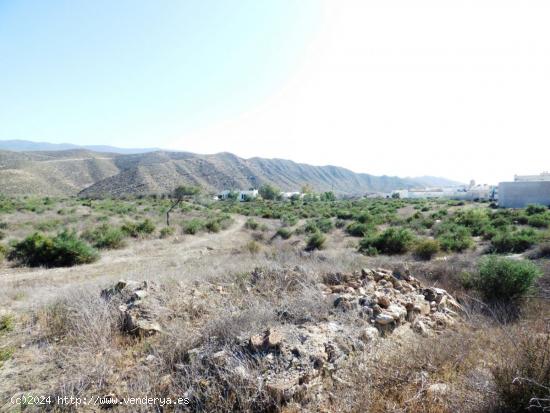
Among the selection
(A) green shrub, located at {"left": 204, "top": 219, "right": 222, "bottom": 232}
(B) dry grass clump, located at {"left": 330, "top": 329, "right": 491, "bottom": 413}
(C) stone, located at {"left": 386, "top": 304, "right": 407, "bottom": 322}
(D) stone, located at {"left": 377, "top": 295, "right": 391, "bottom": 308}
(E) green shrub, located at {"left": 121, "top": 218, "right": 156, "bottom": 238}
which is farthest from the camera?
(A) green shrub, located at {"left": 204, "top": 219, "right": 222, "bottom": 232}

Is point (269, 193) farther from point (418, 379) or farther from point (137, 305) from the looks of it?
point (418, 379)

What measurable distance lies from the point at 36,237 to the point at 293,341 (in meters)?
13.7

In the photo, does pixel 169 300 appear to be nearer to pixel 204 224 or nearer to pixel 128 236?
pixel 128 236

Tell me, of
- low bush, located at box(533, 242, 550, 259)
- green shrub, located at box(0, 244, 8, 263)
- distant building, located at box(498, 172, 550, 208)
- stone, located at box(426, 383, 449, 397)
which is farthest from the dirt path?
distant building, located at box(498, 172, 550, 208)

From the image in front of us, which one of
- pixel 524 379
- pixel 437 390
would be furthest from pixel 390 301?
pixel 524 379

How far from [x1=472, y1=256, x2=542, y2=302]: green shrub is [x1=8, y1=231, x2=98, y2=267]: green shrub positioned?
44.2 feet

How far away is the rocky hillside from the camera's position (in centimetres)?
5547

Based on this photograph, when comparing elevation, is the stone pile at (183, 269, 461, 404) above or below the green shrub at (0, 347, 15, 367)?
above

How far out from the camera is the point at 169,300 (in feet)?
19.3

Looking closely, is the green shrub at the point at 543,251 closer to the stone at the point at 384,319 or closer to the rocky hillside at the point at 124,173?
the stone at the point at 384,319

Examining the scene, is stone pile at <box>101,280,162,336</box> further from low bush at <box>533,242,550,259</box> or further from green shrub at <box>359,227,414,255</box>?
low bush at <box>533,242,550,259</box>

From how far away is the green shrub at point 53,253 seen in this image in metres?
12.0

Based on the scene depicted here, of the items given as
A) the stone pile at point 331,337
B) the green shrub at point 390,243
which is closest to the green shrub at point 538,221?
the green shrub at point 390,243

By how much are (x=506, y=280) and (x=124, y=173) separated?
2814 inches
